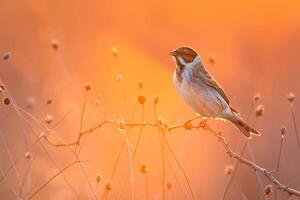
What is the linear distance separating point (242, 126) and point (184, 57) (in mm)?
636

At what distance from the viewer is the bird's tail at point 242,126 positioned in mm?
7184

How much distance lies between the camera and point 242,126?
7281 millimetres

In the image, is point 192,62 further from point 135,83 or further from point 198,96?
point 135,83

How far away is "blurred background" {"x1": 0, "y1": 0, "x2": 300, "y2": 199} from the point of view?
7586 mm

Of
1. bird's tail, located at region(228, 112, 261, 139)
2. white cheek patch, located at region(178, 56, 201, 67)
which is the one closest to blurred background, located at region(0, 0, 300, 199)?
bird's tail, located at region(228, 112, 261, 139)

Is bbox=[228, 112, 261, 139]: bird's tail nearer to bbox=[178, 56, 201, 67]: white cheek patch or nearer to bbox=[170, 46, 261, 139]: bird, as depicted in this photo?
bbox=[170, 46, 261, 139]: bird

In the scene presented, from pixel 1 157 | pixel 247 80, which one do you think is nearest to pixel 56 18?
pixel 247 80

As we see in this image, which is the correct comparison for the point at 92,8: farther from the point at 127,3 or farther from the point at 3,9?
the point at 3,9

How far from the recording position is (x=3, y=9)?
12695mm

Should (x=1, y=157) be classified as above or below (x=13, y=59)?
below

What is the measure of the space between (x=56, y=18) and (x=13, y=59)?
2311 mm

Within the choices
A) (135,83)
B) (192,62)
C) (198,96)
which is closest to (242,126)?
(198,96)

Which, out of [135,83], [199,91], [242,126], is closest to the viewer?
[242,126]

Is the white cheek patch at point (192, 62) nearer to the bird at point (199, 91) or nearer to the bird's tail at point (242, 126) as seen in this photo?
the bird at point (199, 91)
